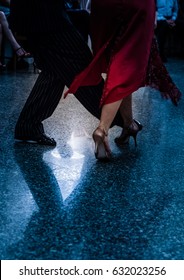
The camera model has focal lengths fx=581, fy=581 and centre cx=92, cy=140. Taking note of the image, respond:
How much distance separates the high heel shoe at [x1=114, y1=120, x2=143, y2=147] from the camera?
3.25m

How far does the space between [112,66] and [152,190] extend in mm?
717

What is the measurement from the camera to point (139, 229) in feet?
6.82

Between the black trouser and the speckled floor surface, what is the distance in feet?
0.55

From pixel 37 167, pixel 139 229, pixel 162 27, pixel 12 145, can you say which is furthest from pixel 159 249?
pixel 162 27

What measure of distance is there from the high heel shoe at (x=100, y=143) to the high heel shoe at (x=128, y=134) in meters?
0.33

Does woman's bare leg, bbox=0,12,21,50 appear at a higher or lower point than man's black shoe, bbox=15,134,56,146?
lower

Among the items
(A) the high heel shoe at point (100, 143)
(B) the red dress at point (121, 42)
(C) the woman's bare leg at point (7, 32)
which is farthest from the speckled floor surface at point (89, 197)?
(C) the woman's bare leg at point (7, 32)

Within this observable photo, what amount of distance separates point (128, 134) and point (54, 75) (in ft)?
1.76

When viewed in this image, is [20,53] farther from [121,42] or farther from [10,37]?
[121,42]

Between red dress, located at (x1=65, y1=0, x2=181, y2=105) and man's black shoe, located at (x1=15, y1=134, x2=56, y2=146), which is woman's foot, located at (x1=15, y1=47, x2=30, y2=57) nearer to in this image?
man's black shoe, located at (x1=15, y1=134, x2=56, y2=146)

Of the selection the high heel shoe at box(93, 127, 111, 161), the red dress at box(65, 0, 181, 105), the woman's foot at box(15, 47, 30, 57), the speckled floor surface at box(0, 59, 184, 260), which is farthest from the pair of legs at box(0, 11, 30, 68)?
the high heel shoe at box(93, 127, 111, 161)

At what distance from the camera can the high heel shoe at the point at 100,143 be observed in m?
2.92

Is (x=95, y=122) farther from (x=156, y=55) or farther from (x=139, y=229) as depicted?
(x=139, y=229)

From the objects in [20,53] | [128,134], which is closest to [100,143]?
[128,134]
